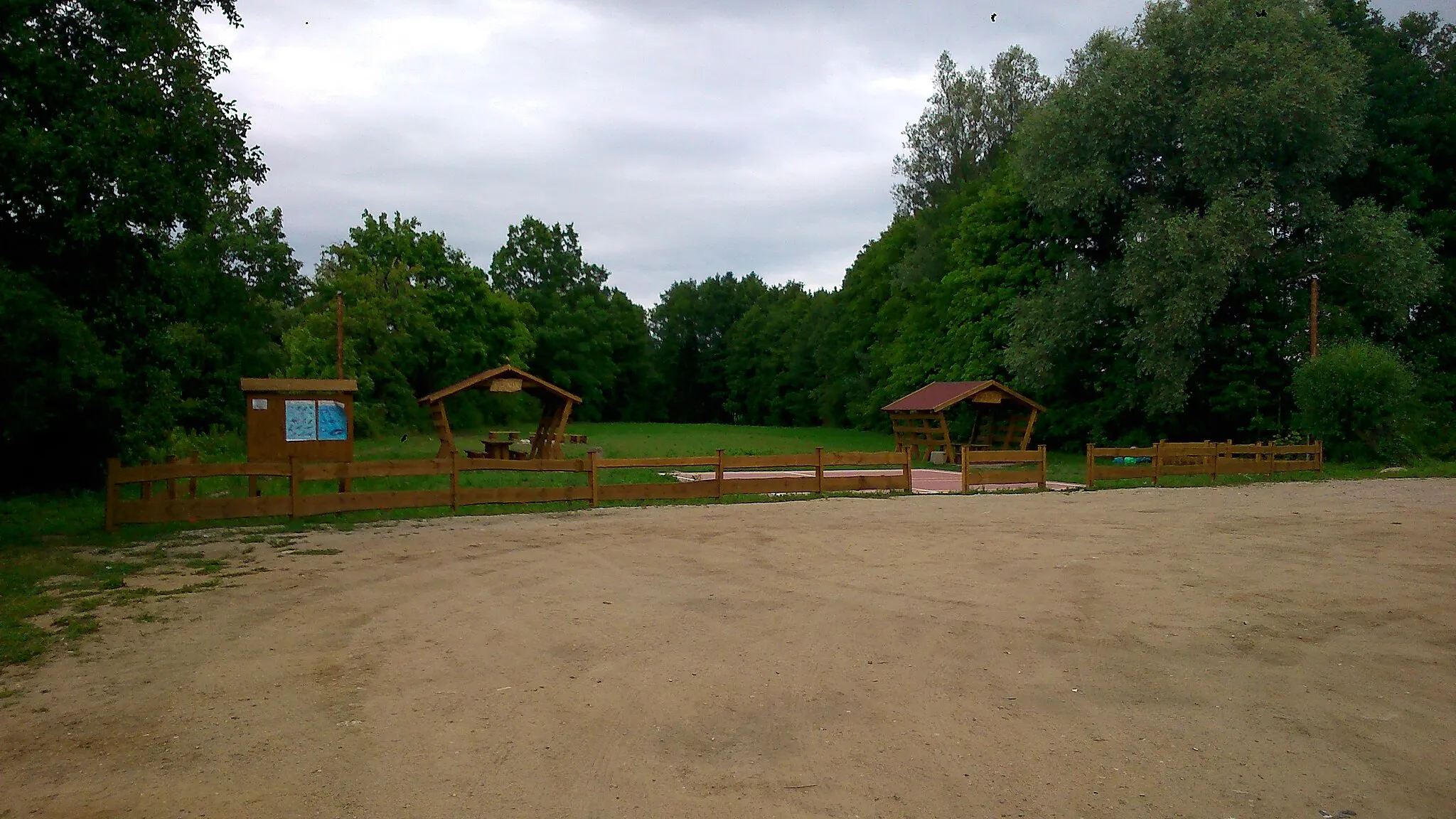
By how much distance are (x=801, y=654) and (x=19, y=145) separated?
10.0m

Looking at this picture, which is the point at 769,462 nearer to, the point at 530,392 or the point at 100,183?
the point at 530,392

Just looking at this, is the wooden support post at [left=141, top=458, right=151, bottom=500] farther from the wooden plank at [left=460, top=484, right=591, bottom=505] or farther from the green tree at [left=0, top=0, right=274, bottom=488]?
the wooden plank at [left=460, top=484, right=591, bottom=505]

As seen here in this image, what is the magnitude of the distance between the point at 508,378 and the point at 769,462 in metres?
7.76

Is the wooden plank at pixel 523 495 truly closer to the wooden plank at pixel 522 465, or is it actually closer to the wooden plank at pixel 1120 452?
the wooden plank at pixel 522 465

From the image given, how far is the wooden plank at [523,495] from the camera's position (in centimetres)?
1580

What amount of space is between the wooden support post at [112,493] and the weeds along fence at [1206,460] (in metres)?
17.8

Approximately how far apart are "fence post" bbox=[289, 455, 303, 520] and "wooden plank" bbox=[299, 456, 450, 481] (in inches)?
3.1

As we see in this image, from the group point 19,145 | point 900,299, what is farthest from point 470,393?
point 19,145

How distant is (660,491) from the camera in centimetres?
1759

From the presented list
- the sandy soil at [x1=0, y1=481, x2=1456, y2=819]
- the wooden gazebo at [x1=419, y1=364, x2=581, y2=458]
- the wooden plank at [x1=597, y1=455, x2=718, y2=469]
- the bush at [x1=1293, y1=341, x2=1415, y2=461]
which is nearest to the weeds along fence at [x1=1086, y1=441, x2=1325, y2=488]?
the bush at [x1=1293, y1=341, x2=1415, y2=461]

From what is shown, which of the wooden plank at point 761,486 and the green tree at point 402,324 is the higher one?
the green tree at point 402,324

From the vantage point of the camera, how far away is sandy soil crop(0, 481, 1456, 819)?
440 centimetres

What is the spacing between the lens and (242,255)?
47594mm

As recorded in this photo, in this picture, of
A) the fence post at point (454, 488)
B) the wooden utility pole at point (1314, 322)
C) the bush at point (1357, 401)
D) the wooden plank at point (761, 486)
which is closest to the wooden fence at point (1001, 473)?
the wooden plank at point (761, 486)
